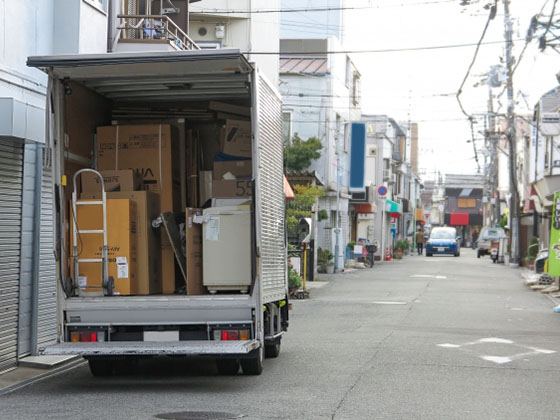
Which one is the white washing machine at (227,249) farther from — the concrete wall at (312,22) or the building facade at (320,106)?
the concrete wall at (312,22)

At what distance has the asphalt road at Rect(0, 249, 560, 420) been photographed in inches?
328

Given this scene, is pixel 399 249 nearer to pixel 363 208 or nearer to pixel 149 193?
pixel 363 208

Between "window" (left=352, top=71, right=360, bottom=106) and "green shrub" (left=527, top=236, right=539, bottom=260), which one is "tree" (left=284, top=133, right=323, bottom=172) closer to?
"window" (left=352, top=71, right=360, bottom=106)

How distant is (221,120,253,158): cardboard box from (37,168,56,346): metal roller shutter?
9.12 ft

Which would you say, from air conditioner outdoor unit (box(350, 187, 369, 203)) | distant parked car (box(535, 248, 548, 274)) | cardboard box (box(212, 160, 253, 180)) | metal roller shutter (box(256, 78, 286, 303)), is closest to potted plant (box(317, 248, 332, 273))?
distant parked car (box(535, 248, 548, 274))

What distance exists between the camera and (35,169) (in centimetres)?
1209

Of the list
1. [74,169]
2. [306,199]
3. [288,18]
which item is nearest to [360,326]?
[74,169]

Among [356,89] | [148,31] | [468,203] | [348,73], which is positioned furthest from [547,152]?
[468,203]

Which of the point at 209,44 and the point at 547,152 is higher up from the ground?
the point at 209,44

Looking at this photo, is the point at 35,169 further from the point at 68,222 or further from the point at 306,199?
the point at 306,199

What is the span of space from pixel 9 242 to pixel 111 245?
220 centimetres

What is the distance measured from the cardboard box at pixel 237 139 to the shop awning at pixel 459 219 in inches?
3831

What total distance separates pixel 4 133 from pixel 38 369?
3.06m

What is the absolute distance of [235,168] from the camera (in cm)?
1086
